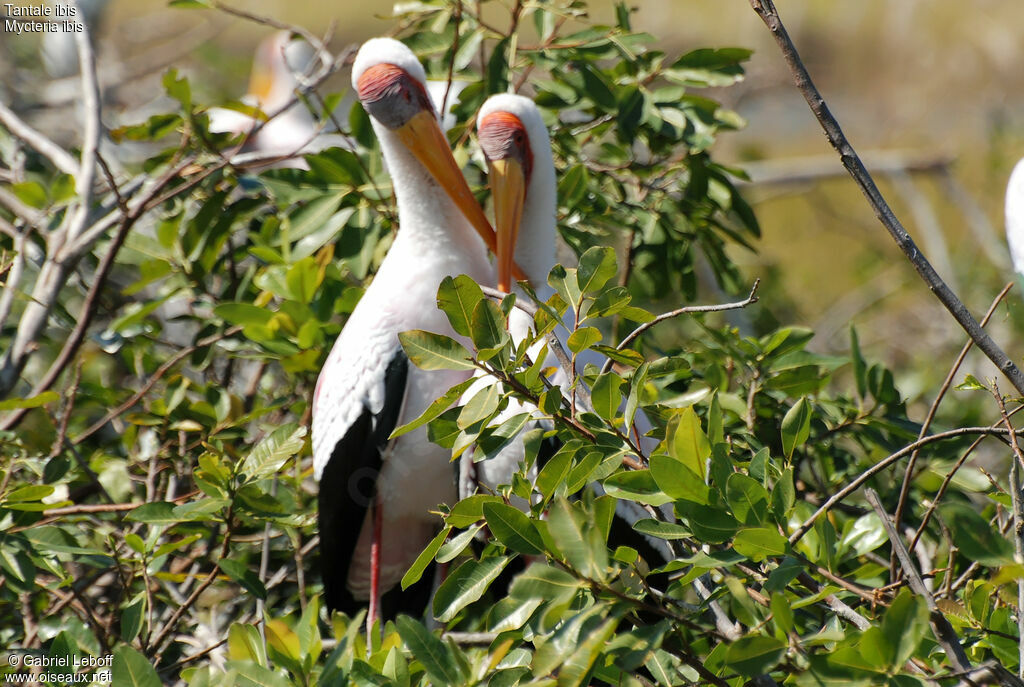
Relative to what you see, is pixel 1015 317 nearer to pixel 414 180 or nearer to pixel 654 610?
pixel 414 180

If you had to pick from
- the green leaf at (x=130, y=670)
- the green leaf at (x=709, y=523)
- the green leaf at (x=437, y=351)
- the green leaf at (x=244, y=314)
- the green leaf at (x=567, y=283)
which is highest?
the green leaf at (x=567, y=283)

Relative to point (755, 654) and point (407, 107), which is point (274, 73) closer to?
point (407, 107)

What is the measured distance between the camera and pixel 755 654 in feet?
3.27

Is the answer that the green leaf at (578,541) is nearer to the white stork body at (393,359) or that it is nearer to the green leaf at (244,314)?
the white stork body at (393,359)

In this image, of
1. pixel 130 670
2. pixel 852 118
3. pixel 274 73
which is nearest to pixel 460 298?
pixel 130 670

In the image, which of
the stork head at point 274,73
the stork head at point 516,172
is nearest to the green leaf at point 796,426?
the stork head at point 516,172

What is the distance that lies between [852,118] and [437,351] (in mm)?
9677

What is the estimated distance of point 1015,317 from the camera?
330cm

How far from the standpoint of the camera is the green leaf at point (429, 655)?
1.12 metres

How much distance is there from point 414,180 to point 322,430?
0.57 metres

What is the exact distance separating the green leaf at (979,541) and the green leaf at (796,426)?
1.22 ft

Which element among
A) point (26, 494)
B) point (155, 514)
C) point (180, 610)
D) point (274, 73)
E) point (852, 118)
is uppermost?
point (274, 73)

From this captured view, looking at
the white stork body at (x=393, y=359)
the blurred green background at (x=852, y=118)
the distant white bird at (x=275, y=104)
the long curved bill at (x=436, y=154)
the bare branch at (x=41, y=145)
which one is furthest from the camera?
the distant white bird at (x=275, y=104)

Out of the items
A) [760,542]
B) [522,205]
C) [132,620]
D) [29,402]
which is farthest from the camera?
[522,205]
